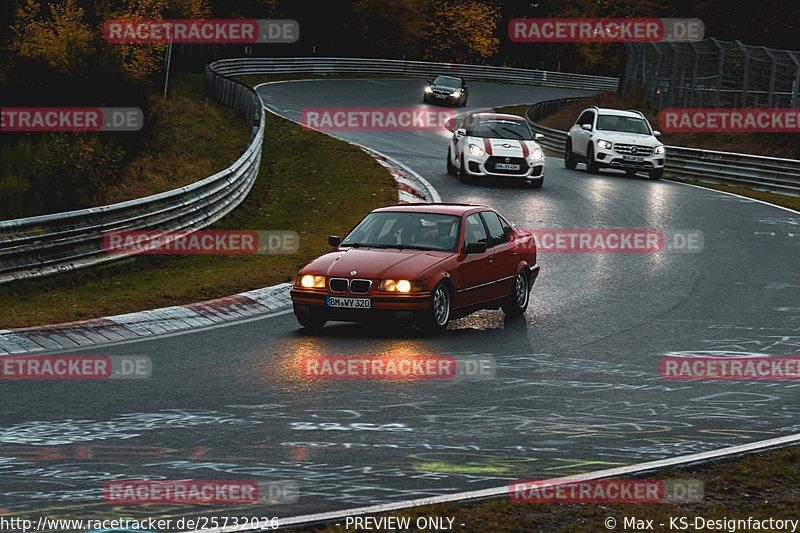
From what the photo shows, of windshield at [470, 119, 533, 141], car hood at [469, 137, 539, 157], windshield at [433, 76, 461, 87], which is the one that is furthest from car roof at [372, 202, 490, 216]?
windshield at [433, 76, 461, 87]

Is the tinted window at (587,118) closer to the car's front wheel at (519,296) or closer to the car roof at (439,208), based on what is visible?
the car's front wheel at (519,296)

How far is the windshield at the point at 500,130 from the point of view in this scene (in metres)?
26.7

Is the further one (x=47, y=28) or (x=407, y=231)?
(x=47, y=28)

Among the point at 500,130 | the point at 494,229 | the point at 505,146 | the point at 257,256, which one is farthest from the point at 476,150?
the point at 494,229

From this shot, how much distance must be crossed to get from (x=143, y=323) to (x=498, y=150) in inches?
608

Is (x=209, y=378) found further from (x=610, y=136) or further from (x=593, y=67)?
(x=593, y=67)

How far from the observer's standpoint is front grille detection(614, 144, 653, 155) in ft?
96.6

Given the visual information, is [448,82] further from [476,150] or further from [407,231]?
[407,231]

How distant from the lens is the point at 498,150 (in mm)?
26219

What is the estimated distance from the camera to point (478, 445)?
734 cm

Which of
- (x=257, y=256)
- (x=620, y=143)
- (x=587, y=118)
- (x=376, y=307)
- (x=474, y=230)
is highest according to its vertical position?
(x=587, y=118)

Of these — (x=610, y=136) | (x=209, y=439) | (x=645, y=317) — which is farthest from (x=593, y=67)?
(x=209, y=439)

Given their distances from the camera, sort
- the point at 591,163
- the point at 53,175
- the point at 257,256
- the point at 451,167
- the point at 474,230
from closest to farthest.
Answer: the point at 474,230 < the point at 257,256 < the point at 53,175 < the point at 451,167 < the point at 591,163

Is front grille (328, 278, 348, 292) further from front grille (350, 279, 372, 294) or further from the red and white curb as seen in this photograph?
the red and white curb
